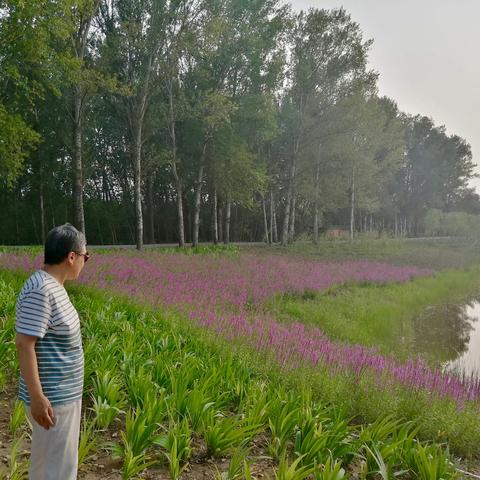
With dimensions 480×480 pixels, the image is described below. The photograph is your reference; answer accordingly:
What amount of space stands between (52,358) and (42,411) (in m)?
0.29

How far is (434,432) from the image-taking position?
4.69 m

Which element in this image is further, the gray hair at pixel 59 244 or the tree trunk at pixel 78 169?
the tree trunk at pixel 78 169

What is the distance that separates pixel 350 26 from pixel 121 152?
2038 centimetres

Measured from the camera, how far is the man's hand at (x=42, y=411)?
7.90ft

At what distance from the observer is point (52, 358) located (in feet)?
8.46

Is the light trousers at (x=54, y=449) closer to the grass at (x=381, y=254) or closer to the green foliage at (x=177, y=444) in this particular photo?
the green foliage at (x=177, y=444)

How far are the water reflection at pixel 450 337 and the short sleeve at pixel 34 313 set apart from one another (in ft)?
28.1

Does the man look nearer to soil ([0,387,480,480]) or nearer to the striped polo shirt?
the striped polo shirt

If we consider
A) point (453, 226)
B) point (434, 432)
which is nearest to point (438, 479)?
point (434, 432)

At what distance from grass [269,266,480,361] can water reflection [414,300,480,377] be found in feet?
1.00

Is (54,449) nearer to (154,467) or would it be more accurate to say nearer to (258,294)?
(154,467)

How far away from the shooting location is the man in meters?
2.42

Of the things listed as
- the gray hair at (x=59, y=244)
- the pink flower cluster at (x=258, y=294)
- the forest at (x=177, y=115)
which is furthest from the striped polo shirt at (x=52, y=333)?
the forest at (x=177, y=115)

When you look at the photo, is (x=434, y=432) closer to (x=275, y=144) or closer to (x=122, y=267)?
(x=122, y=267)
